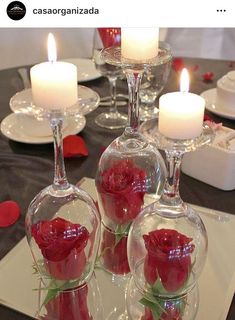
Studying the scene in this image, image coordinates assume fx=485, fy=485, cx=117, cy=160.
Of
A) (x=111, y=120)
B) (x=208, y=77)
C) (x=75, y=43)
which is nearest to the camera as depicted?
(x=111, y=120)

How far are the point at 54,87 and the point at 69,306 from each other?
0.77ft

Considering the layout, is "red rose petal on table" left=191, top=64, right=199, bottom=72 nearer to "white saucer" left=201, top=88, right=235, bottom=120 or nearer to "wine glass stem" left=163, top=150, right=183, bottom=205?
"white saucer" left=201, top=88, right=235, bottom=120

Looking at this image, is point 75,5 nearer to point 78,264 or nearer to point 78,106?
point 78,106

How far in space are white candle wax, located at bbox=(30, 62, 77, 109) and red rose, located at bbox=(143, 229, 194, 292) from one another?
16 centimetres

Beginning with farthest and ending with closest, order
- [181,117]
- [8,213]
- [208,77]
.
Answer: [208,77], [8,213], [181,117]

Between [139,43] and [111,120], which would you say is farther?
[111,120]

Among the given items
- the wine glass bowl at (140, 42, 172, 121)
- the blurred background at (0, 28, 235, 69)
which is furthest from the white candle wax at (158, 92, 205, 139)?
the blurred background at (0, 28, 235, 69)

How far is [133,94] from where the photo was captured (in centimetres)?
55

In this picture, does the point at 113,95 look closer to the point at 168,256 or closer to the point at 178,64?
the point at 178,64

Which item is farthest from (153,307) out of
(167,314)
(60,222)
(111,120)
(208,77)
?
(208,77)

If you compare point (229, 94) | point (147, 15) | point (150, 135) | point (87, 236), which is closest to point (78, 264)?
point (87, 236)

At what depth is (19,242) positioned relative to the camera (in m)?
0.61

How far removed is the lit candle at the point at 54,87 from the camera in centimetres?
46

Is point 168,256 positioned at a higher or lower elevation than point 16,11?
lower
